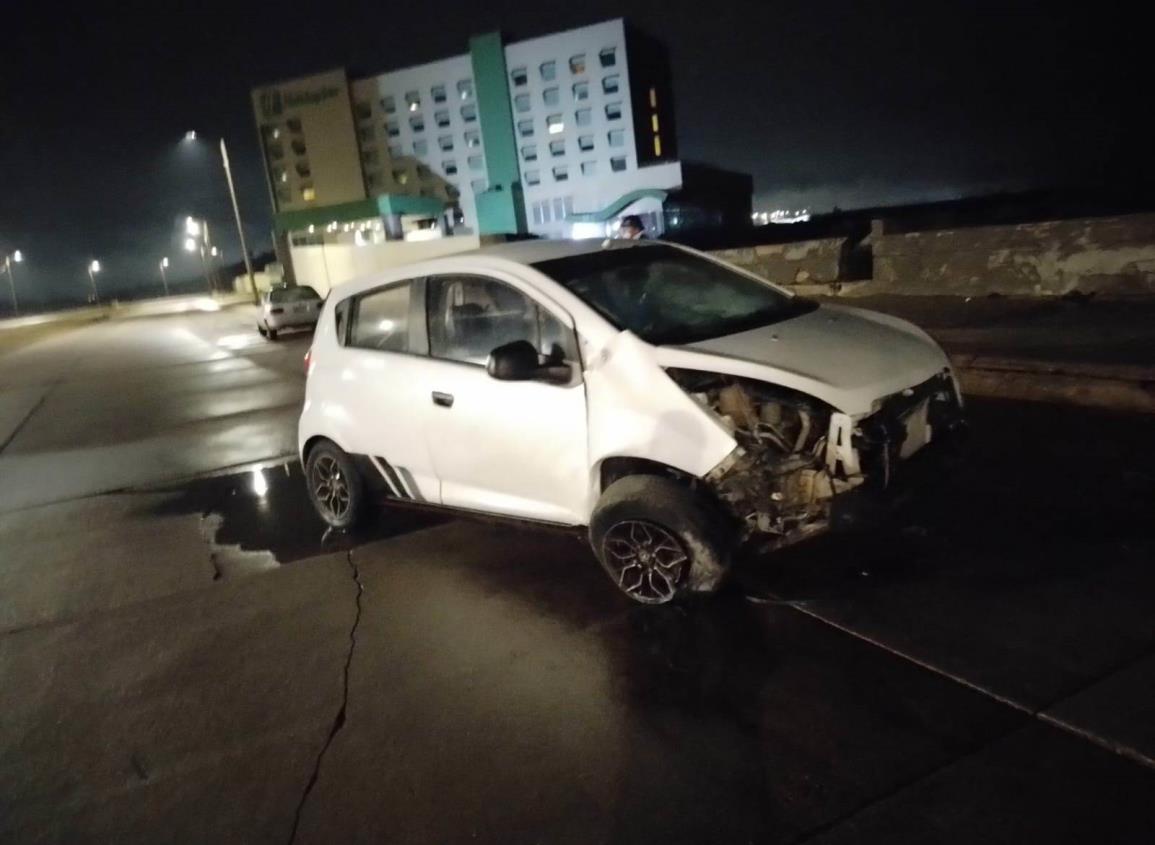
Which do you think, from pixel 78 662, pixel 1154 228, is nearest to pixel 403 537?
pixel 78 662

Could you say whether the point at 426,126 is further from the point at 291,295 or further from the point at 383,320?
the point at 383,320

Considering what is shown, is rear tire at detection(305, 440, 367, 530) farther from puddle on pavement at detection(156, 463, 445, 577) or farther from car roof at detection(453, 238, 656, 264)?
car roof at detection(453, 238, 656, 264)

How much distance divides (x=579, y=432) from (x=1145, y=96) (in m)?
63.4

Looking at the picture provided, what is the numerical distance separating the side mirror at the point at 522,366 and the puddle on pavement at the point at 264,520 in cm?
182

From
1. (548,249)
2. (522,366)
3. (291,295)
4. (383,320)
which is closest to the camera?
(522,366)

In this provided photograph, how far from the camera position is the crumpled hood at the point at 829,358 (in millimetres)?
3789

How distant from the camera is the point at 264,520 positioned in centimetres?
654

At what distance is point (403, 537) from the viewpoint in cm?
566

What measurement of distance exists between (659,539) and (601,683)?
2.48 feet

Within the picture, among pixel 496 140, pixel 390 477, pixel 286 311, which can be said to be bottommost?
pixel 390 477

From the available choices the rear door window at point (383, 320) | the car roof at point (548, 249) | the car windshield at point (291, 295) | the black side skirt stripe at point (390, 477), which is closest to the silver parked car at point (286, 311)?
the car windshield at point (291, 295)

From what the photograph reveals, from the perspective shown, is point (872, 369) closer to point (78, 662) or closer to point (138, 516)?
point (78, 662)

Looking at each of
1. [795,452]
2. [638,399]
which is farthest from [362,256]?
[795,452]

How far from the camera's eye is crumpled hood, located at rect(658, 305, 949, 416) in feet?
12.4
